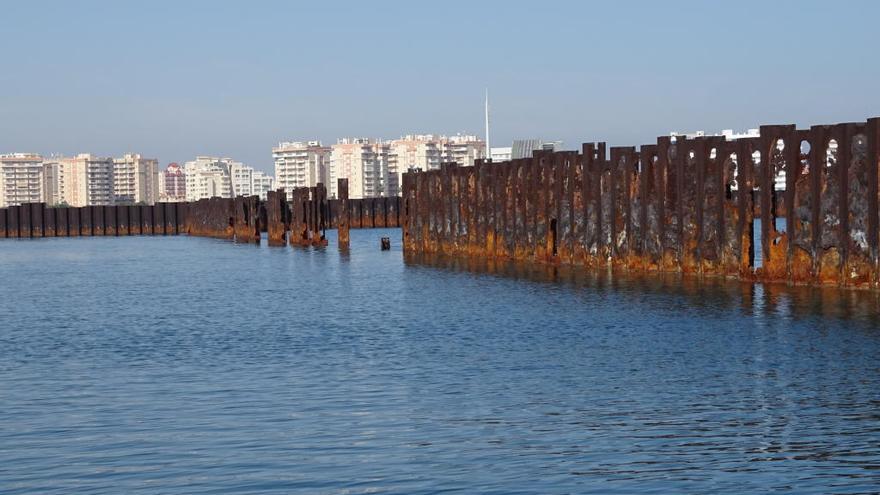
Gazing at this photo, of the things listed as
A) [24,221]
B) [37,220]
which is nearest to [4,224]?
[24,221]

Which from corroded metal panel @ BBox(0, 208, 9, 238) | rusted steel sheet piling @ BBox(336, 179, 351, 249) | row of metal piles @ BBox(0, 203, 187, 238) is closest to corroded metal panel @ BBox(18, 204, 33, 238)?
row of metal piles @ BBox(0, 203, 187, 238)

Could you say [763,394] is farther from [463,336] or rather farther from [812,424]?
[463,336]

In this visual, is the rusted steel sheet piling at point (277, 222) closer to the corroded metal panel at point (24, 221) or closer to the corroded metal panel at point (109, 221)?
the corroded metal panel at point (24, 221)

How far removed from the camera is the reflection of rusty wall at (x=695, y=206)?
25859 millimetres

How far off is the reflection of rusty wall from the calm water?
98cm

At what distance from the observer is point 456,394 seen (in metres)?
15.4

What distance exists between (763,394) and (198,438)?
6.05 m

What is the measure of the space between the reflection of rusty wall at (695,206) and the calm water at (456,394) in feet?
3.21

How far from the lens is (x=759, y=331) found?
843 inches

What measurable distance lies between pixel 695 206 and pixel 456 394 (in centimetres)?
1682

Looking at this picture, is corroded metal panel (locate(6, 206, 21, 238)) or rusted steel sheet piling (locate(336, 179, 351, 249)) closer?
rusted steel sheet piling (locate(336, 179, 351, 249))

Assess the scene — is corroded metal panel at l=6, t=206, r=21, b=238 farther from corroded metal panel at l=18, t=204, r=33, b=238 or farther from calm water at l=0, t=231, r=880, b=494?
calm water at l=0, t=231, r=880, b=494

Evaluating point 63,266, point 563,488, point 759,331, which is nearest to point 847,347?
point 759,331

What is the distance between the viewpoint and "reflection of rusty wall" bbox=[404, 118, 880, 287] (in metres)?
25.9
